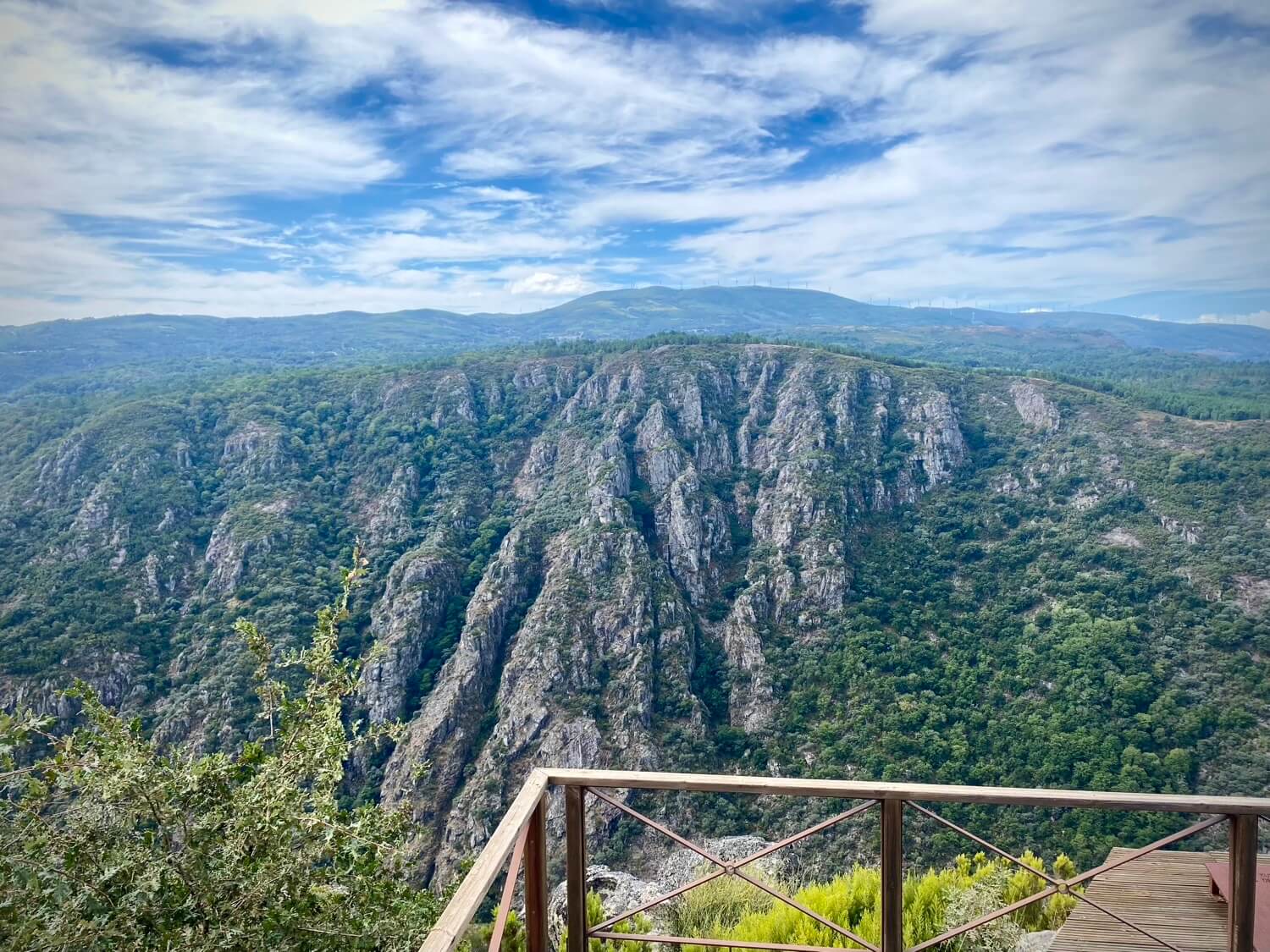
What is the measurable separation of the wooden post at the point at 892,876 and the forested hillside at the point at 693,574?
30.6 m

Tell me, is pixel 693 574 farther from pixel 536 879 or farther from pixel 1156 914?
pixel 536 879

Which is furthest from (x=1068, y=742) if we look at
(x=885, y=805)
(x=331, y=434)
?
(x=331, y=434)

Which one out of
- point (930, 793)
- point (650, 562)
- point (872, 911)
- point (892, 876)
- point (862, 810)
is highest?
point (930, 793)

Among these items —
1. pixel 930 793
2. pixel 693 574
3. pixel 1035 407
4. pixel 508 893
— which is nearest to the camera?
Result: pixel 508 893

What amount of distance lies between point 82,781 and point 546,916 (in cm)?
265

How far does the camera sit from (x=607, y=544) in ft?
179

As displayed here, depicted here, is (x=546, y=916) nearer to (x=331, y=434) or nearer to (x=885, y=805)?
(x=885, y=805)

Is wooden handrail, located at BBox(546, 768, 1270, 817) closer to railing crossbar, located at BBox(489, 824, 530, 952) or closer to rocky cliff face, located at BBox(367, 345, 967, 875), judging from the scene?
railing crossbar, located at BBox(489, 824, 530, 952)

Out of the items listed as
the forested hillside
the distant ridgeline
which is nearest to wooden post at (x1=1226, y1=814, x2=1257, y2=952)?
the forested hillside

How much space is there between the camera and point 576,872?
2.81 metres

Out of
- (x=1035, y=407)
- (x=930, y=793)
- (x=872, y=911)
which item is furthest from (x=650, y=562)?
(x=930, y=793)

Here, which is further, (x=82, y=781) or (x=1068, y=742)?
(x=1068, y=742)

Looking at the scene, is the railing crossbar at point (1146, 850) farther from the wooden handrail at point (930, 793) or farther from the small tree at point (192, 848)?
the small tree at point (192, 848)

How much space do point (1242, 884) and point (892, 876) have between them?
1297mm
